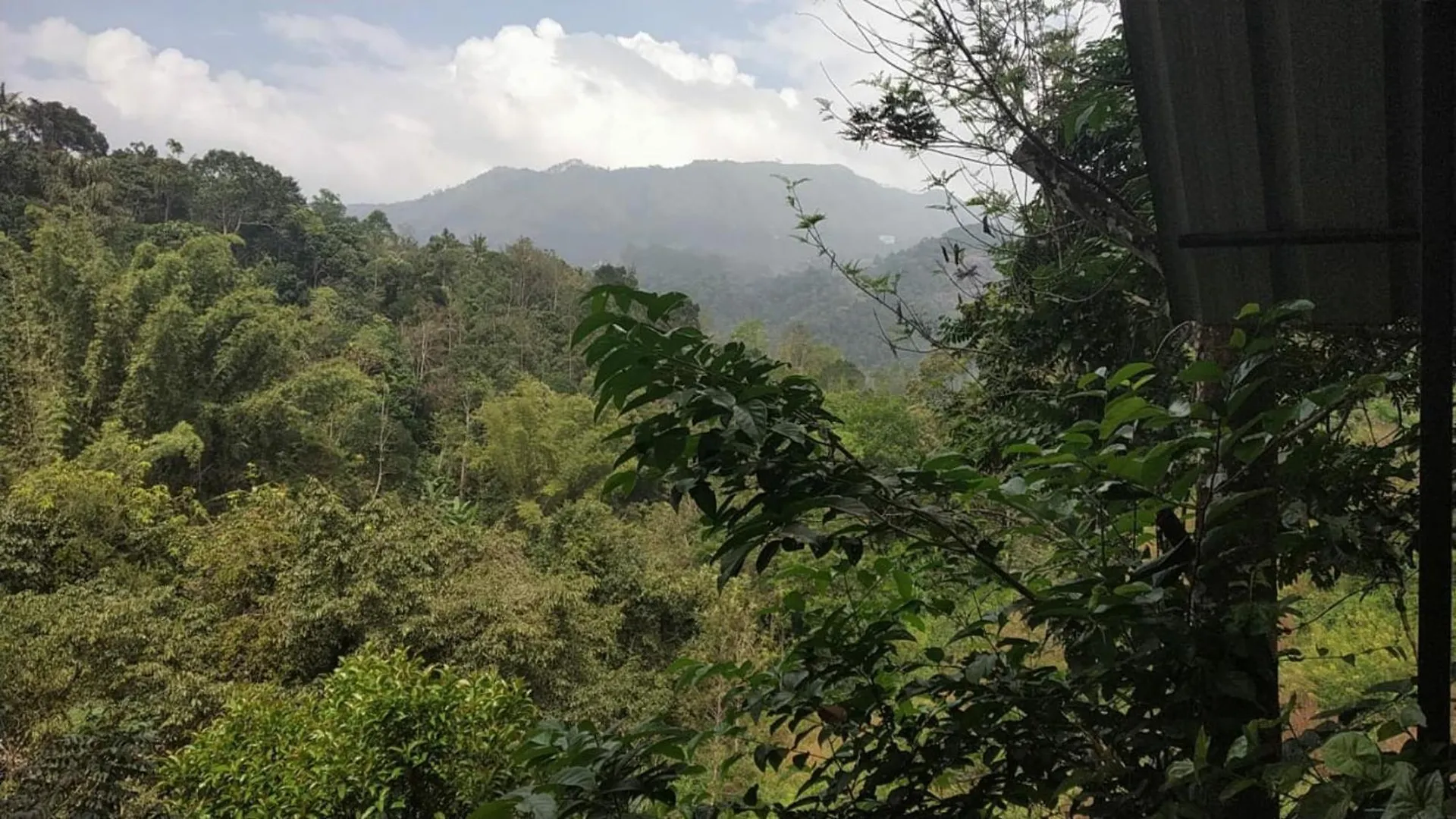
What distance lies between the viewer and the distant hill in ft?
229

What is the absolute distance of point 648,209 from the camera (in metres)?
85.4

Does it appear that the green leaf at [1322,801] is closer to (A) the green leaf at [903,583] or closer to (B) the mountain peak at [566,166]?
(A) the green leaf at [903,583]

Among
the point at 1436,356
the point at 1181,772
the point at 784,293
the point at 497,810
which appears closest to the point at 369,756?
the point at 497,810

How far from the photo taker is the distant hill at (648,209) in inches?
2751

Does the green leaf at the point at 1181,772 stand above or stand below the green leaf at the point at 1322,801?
below

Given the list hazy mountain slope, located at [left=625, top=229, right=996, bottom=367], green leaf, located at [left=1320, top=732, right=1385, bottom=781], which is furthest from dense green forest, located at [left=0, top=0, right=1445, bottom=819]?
hazy mountain slope, located at [left=625, top=229, right=996, bottom=367]

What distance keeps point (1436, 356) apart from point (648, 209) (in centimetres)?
8843

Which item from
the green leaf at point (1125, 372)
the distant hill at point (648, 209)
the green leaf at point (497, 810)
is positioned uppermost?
the distant hill at point (648, 209)

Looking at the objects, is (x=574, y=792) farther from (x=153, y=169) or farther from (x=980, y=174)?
(x=153, y=169)

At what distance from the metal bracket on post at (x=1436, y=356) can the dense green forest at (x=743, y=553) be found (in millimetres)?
37

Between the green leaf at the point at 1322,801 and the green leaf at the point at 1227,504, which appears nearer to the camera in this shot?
the green leaf at the point at 1322,801

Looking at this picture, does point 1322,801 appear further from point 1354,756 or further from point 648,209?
point 648,209

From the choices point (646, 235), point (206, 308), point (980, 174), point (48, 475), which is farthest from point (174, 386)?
point (646, 235)

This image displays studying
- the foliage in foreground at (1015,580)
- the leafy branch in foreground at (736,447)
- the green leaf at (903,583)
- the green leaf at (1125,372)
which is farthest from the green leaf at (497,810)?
the green leaf at (1125,372)
